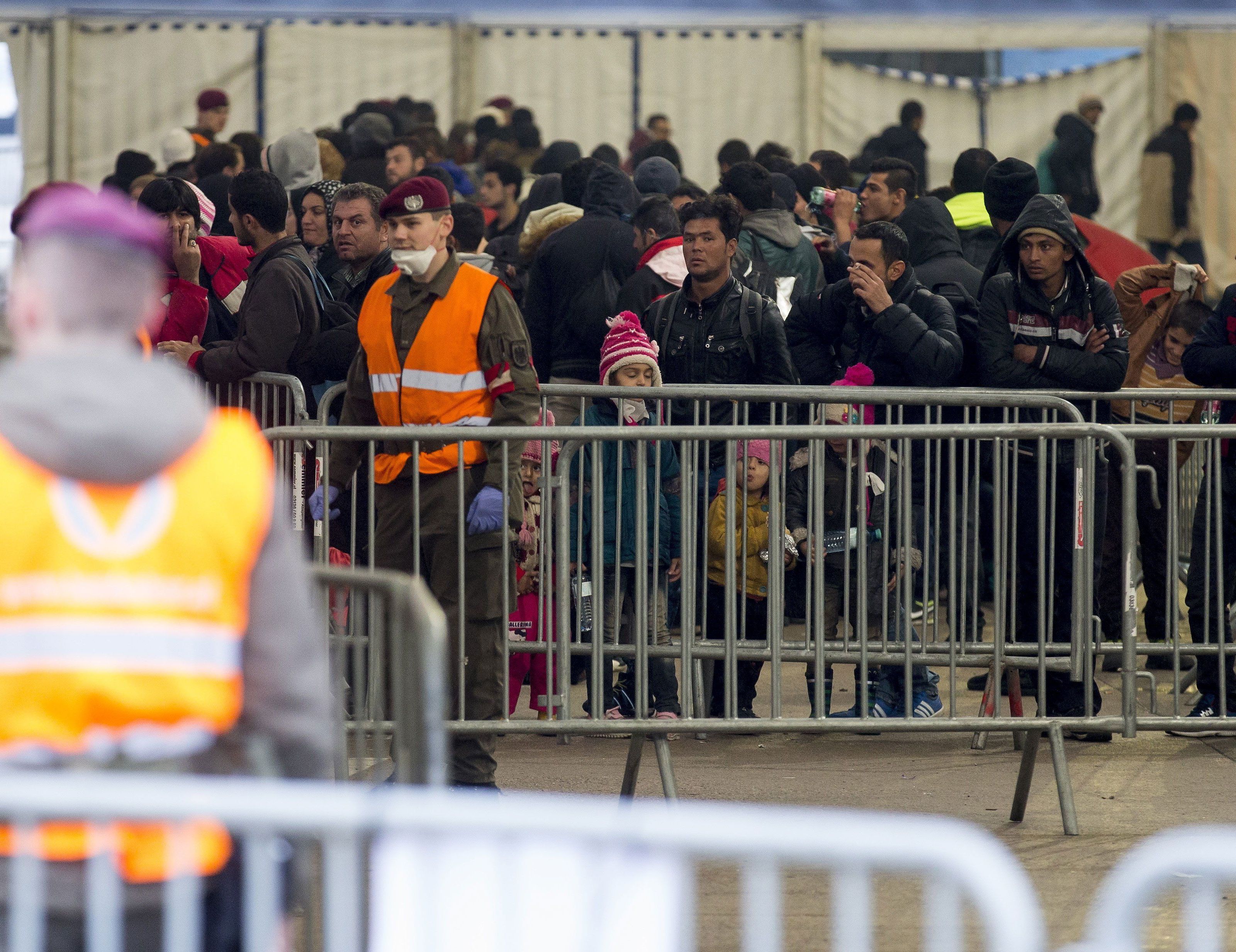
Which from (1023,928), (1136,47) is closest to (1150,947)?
(1023,928)

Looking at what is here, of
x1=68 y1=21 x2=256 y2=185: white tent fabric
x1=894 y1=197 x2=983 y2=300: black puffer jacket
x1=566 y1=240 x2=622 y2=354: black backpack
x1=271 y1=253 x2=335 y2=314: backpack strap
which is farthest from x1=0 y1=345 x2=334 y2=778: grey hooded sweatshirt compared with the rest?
x1=68 y1=21 x2=256 y2=185: white tent fabric

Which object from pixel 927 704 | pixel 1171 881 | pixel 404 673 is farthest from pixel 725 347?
pixel 1171 881

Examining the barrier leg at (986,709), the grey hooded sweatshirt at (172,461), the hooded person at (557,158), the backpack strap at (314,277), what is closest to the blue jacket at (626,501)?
the barrier leg at (986,709)

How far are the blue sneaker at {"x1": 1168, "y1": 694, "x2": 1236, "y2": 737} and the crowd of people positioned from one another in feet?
0.18

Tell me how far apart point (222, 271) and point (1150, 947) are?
211 inches

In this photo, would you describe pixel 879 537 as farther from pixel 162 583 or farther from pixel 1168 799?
pixel 162 583

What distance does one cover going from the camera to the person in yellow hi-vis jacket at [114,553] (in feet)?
8.52

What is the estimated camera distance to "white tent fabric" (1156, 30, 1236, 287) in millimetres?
17938

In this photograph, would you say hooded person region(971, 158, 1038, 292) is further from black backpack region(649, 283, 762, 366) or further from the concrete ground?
the concrete ground

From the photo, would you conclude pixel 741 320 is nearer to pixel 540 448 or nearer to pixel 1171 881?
pixel 540 448

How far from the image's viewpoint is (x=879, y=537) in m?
6.77

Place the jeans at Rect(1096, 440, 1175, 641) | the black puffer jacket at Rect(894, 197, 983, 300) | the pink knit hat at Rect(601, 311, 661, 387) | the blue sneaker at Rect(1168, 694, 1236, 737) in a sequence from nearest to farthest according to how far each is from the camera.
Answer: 1. the blue sneaker at Rect(1168, 694, 1236, 737)
2. the pink knit hat at Rect(601, 311, 661, 387)
3. the jeans at Rect(1096, 440, 1175, 641)
4. the black puffer jacket at Rect(894, 197, 983, 300)

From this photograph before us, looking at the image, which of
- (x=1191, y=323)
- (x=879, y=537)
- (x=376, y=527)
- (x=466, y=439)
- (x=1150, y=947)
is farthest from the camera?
(x=1191, y=323)

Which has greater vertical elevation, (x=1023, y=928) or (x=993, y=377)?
(x=993, y=377)
